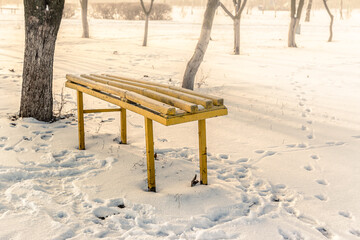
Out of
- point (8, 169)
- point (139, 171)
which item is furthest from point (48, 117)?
point (139, 171)

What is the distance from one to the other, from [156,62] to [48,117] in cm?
656

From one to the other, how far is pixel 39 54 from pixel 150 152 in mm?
2570

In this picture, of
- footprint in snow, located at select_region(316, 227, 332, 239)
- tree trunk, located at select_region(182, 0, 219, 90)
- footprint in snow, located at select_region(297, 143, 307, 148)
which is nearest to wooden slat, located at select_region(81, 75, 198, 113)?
footprint in snow, located at select_region(316, 227, 332, 239)

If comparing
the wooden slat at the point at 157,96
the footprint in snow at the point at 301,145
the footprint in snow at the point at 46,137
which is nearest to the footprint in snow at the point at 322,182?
the footprint in snow at the point at 301,145

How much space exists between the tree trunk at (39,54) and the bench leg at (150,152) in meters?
2.44

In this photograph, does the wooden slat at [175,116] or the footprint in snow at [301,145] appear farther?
the footprint in snow at [301,145]

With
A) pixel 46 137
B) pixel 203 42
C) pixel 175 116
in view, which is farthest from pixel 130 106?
pixel 203 42

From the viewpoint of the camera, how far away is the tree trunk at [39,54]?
477cm

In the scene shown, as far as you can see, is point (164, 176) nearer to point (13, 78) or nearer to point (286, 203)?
point (286, 203)

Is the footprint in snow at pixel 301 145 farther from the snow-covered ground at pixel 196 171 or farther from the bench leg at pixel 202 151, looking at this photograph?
the bench leg at pixel 202 151

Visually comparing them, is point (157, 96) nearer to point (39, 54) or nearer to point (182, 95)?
point (182, 95)

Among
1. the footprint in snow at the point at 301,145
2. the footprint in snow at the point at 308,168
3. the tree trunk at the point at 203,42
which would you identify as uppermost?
the tree trunk at the point at 203,42

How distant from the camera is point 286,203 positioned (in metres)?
3.25

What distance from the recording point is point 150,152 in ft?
10.5
